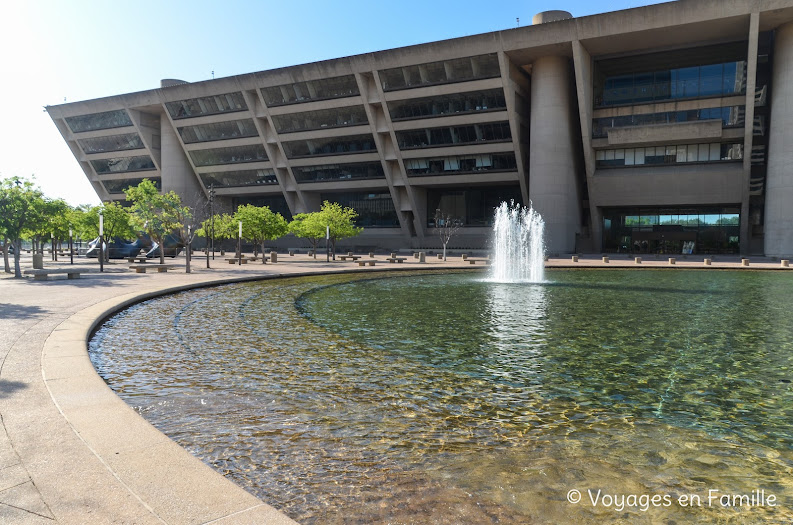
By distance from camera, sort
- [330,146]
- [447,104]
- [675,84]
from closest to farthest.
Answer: [675,84] < [447,104] < [330,146]

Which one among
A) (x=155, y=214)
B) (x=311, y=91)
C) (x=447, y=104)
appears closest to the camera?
(x=155, y=214)

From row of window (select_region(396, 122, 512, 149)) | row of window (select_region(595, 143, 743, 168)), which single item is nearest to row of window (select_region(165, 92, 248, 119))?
row of window (select_region(396, 122, 512, 149))

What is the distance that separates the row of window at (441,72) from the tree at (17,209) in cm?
3695

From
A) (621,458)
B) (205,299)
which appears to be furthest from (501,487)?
(205,299)

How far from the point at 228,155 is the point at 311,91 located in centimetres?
1585

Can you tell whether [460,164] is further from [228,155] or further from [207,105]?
[207,105]

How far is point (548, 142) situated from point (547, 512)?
49.5 metres

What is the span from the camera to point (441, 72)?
5381 centimetres

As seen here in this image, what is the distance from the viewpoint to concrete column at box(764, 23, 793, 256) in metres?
42.3

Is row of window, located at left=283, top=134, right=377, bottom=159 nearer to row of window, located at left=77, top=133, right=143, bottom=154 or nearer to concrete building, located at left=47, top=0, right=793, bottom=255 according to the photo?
concrete building, located at left=47, top=0, right=793, bottom=255

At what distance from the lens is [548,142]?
163 ft

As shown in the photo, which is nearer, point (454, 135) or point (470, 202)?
point (454, 135)

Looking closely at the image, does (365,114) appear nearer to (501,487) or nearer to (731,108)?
(731,108)

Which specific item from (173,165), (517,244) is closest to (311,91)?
(173,165)
